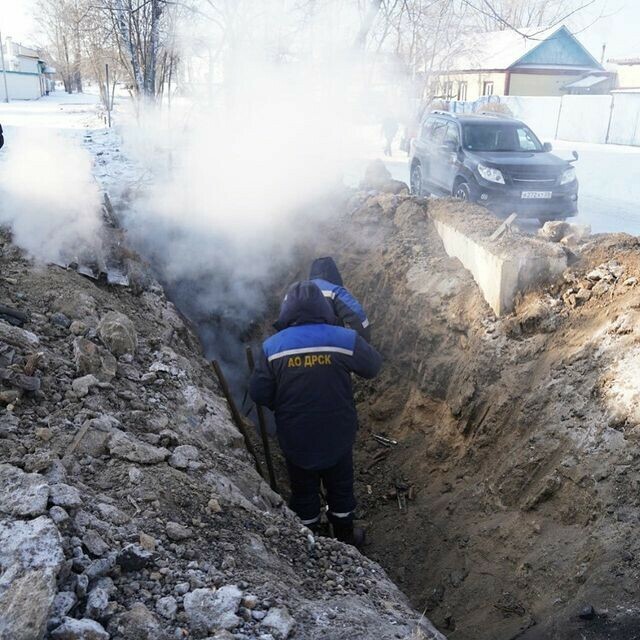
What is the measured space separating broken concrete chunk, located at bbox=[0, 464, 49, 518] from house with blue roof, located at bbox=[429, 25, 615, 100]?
34.9 metres

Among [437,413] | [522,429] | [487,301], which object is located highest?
[487,301]

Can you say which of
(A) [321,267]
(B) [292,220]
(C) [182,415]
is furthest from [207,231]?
(C) [182,415]

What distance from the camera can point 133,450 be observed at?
354 cm

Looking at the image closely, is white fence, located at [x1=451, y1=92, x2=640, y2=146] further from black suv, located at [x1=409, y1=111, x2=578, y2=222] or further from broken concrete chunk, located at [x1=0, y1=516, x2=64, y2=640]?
broken concrete chunk, located at [x1=0, y1=516, x2=64, y2=640]

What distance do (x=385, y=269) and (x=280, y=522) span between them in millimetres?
Result: 4816

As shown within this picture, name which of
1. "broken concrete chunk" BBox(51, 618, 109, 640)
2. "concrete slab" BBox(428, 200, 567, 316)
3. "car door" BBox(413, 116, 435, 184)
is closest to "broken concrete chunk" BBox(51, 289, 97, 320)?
"broken concrete chunk" BBox(51, 618, 109, 640)

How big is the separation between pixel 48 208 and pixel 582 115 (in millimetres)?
23706

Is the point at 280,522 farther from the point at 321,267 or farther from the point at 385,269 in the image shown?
the point at 385,269

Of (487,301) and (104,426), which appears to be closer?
(104,426)

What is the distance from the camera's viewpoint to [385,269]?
8008 millimetres

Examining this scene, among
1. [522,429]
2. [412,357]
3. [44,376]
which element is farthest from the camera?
[412,357]

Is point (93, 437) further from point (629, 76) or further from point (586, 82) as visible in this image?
point (629, 76)

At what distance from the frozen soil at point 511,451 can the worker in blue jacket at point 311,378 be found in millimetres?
1142

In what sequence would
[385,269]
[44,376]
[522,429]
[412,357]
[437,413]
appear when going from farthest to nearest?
[385,269], [412,357], [437,413], [522,429], [44,376]
